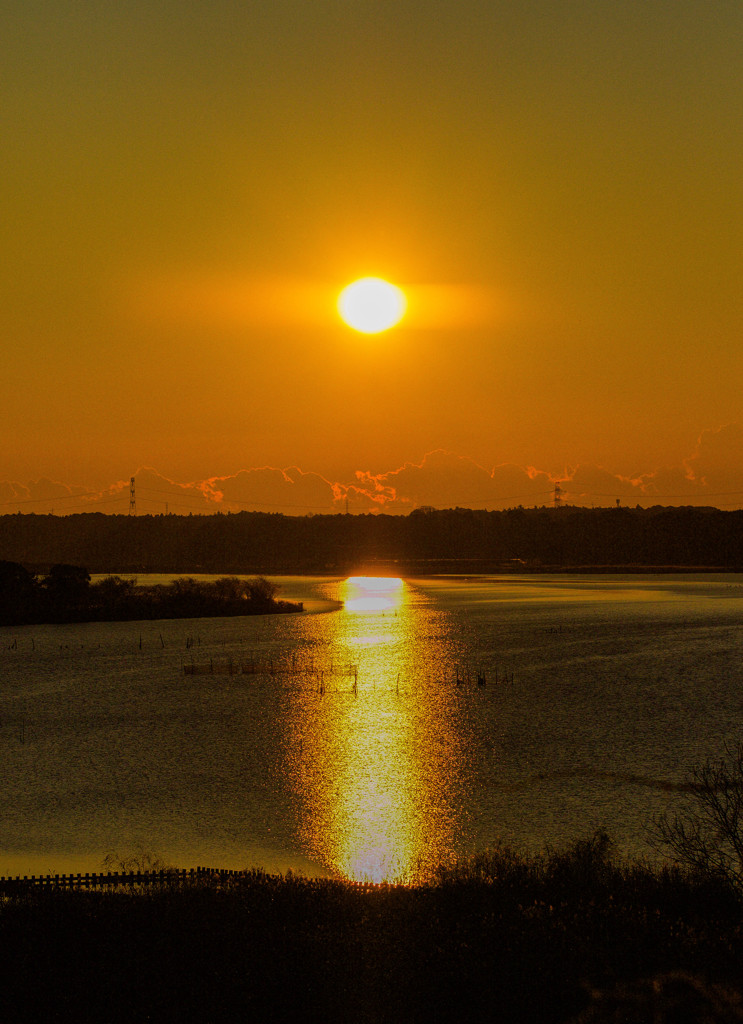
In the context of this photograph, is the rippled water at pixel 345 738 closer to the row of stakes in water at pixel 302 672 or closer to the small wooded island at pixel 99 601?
Result: the row of stakes in water at pixel 302 672

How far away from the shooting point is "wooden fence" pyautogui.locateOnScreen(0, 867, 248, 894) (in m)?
19.1

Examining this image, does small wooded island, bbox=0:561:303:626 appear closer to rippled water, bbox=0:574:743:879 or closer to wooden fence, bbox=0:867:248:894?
rippled water, bbox=0:574:743:879

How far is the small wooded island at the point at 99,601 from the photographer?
9650 cm

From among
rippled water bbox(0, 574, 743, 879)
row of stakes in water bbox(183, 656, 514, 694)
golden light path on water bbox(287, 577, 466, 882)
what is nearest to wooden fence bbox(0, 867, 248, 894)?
rippled water bbox(0, 574, 743, 879)

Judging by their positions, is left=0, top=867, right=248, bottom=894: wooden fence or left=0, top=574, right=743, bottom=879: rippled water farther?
left=0, top=574, right=743, bottom=879: rippled water

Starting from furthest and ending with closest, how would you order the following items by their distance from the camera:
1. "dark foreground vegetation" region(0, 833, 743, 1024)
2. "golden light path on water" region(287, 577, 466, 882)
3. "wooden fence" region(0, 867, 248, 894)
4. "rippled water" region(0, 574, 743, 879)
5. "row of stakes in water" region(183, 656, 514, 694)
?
"row of stakes in water" region(183, 656, 514, 694) → "rippled water" region(0, 574, 743, 879) → "golden light path on water" region(287, 577, 466, 882) → "wooden fence" region(0, 867, 248, 894) → "dark foreground vegetation" region(0, 833, 743, 1024)

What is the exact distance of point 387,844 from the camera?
25.5m

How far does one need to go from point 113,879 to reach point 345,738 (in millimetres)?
22496

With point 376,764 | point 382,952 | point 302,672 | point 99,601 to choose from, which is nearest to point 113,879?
point 382,952

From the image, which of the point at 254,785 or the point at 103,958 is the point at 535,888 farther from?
the point at 254,785

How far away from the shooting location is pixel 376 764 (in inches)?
1433

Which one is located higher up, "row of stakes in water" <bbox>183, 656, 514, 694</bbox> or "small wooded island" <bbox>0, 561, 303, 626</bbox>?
"small wooded island" <bbox>0, 561, 303, 626</bbox>

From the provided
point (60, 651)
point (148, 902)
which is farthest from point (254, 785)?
point (60, 651)

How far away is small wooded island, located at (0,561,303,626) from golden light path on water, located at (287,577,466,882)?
36707 millimetres
